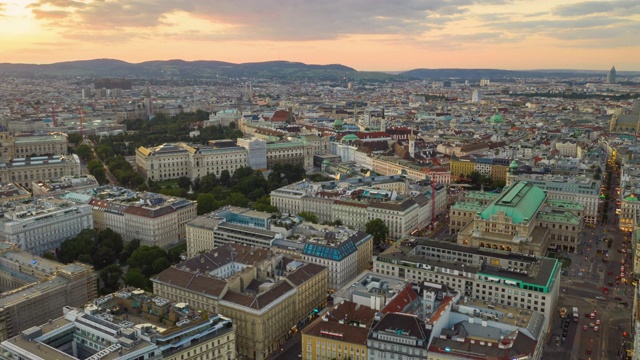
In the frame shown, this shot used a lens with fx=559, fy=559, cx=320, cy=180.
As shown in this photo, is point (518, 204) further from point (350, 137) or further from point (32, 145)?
point (32, 145)

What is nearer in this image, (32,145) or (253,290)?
(253,290)

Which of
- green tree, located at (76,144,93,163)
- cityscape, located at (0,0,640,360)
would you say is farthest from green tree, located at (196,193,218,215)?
green tree, located at (76,144,93,163)

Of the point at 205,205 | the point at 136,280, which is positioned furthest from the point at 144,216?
the point at 136,280

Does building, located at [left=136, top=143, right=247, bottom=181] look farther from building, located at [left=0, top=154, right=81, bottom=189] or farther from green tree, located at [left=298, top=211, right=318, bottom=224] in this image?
green tree, located at [left=298, top=211, right=318, bottom=224]

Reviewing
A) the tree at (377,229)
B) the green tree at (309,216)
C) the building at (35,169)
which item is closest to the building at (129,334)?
the tree at (377,229)

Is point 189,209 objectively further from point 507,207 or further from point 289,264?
point 507,207
